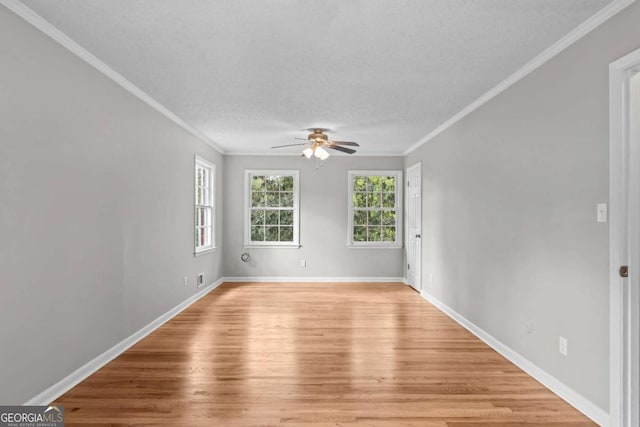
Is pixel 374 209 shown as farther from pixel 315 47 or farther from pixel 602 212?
pixel 602 212

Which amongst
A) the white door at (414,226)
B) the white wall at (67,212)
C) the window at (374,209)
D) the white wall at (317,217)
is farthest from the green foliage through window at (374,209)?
the white wall at (67,212)

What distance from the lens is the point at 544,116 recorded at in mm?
2822

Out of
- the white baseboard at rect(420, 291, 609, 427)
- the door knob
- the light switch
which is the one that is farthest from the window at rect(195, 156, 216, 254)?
the door knob

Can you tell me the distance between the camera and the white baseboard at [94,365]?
2419 millimetres

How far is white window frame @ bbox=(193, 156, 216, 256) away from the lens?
17.8ft

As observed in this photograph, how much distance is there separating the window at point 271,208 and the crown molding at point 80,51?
2699 millimetres

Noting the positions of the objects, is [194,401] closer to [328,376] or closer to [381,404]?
[328,376]

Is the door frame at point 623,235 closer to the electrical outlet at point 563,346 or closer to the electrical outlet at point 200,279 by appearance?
the electrical outlet at point 563,346

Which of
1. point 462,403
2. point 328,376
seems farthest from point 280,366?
point 462,403

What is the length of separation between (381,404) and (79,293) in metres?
2.32

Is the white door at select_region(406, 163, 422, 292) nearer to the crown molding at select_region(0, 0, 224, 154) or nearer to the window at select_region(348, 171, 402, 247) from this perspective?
the window at select_region(348, 171, 402, 247)

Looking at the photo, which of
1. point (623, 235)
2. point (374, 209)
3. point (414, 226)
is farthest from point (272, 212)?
point (623, 235)

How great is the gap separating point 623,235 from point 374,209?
5.06 metres

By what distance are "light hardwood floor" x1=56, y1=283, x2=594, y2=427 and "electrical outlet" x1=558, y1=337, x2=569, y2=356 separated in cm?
33
